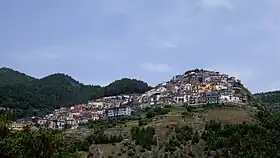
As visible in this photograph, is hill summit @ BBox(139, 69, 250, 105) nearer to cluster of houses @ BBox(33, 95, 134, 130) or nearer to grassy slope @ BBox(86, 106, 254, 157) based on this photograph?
cluster of houses @ BBox(33, 95, 134, 130)

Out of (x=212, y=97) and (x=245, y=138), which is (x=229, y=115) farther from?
(x=212, y=97)

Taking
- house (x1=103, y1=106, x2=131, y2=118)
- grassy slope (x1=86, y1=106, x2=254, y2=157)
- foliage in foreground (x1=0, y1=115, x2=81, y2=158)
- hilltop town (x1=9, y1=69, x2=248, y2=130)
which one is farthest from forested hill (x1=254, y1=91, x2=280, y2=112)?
foliage in foreground (x1=0, y1=115, x2=81, y2=158)

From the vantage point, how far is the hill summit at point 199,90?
9194cm

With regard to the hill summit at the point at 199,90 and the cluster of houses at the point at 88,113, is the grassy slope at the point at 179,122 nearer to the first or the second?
the hill summit at the point at 199,90

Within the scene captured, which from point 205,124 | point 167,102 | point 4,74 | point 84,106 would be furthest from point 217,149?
point 4,74

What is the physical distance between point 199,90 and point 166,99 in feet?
25.9

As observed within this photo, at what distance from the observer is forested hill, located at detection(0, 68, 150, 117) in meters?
115

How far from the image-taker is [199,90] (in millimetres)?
104125

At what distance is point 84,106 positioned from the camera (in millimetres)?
113438

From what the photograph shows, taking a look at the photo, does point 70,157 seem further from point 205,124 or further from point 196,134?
point 205,124

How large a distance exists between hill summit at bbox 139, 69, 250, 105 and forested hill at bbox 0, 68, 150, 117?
52.1 feet

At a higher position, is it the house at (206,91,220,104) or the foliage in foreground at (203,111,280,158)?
the house at (206,91,220,104)

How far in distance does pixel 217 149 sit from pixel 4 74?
105989 mm

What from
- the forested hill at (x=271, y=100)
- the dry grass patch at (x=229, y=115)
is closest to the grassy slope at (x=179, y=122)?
the dry grass patch at (x=229, y=115)
